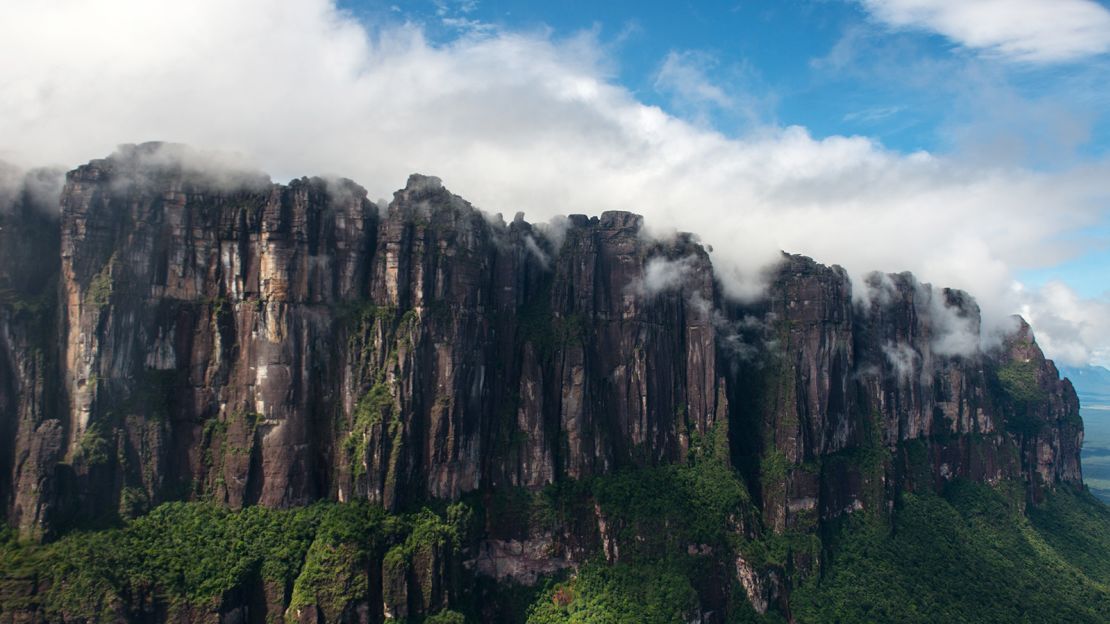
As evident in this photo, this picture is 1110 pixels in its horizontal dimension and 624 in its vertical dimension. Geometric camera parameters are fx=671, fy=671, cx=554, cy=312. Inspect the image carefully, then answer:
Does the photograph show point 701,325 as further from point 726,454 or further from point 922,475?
point 922,475

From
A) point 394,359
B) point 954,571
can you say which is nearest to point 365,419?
point 394,359

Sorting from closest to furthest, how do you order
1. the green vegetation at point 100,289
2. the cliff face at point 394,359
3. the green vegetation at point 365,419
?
the green vegetation at point 100,289 < the cliff face at point 394,359 < the green vegetation at point 365,419

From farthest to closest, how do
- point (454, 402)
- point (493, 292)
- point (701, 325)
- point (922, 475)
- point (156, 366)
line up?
1. point (922, 475)
2. point (701, 325)
3. point (493, 292)
4. point (454, 402)
5. point (156, 366)

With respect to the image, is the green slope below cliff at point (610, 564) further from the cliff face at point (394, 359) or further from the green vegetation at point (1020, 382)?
the green vegetation at point (1020, 382)

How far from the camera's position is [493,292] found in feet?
194

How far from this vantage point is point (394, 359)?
52062 millimetres

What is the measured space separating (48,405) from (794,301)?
63.2 metres

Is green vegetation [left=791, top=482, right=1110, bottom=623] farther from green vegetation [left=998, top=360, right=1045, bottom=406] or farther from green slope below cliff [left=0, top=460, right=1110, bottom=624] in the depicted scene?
green vegetation [left=998, top=360, right=1045, bottom=406]

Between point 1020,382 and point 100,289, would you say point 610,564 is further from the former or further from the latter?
point 1020,382

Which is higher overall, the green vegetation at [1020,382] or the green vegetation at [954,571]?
the green vegetation at [1020,382]

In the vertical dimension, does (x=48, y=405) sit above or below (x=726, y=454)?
above

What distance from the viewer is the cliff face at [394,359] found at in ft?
151

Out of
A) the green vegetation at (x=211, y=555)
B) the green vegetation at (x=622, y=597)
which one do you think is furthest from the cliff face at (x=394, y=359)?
the green vegetation at (x=622, y=597)

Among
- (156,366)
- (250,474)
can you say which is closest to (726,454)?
(250,474)
